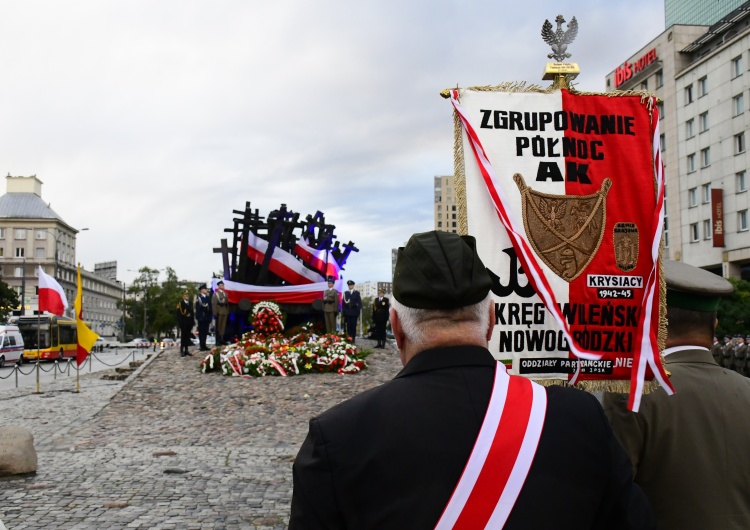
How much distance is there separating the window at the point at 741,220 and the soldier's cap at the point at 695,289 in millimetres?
48084

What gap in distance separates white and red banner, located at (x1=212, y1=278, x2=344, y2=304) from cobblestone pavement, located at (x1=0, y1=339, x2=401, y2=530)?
358cm

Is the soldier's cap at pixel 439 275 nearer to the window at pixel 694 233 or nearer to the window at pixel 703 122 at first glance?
the window at pixel 694 233

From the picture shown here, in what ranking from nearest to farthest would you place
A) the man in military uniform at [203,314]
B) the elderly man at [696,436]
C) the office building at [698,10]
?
the elderly man at [696,436] < the man in military uniform at [203,314] < the office building at [698,10]

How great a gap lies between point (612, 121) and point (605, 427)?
→ 2.26 m

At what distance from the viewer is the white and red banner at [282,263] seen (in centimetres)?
2358

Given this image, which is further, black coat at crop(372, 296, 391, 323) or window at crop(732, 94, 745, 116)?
window at crop(732, 94, 745, 116)

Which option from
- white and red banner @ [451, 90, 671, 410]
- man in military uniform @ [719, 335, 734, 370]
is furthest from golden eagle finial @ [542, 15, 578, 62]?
man in military uniform @ [719, 335, 734, 370]

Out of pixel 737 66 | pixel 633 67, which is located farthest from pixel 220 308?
pixel 633 67

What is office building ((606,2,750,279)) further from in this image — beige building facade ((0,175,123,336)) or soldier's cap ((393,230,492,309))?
beige building facade ((0,175,123,336))

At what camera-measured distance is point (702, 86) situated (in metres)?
50.9

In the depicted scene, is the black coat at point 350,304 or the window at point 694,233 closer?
the black coat at point 350,304

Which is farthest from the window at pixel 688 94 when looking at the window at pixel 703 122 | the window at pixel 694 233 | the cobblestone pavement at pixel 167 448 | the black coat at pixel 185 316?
the black coat at pixel 185 316

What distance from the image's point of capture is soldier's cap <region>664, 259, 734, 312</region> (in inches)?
116

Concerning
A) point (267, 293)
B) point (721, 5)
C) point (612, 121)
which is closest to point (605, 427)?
point (612, 121)
